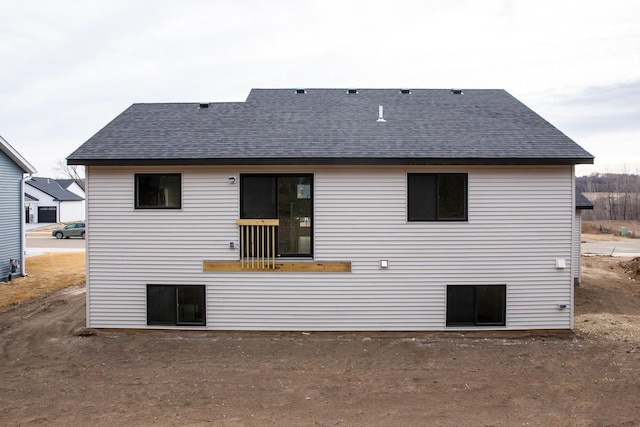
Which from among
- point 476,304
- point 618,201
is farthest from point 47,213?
point 618,201

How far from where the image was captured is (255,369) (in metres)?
7.72

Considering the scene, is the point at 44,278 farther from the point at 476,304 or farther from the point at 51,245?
the point at 476,304

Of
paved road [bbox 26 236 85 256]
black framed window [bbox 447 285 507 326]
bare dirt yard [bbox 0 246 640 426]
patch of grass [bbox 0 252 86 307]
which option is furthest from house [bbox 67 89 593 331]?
paved road [bbox 26 236 85 256]

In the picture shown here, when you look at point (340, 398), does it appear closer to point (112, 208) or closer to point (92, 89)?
point (112, 208)

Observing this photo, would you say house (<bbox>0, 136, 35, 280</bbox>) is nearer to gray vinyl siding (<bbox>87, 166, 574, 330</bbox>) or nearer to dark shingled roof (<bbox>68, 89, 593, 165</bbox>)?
dark shingled roof (<bbox>68, 89, 593, 165</bbox>)

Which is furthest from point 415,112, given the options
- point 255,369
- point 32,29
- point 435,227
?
point 32,29

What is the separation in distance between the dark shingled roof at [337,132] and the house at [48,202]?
39835 mm

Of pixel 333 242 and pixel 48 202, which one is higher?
pixel 48 202

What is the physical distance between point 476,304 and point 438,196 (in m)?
2.40

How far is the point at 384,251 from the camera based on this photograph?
957cm

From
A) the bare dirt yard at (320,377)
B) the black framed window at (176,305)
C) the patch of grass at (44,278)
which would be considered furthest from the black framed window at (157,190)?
the patch of grass at (44,278)

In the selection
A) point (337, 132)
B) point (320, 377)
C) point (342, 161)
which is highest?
point (337, 132)

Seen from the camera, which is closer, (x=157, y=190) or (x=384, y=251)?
(x=384, y=251)

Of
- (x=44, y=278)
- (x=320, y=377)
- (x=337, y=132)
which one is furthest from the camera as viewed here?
(x=44, y=278)
